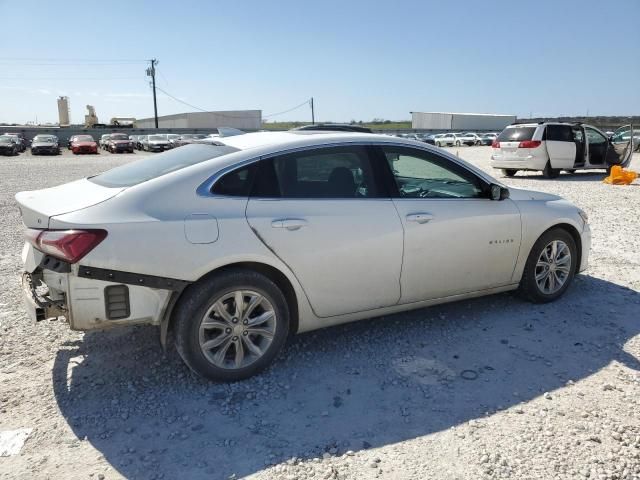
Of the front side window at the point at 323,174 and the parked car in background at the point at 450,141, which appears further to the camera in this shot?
the parked car in background at the point at 450,141

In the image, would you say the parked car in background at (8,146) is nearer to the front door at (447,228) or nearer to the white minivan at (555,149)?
the white minivan at (555,149)

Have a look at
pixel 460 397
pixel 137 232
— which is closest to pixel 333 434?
pixel 460 397

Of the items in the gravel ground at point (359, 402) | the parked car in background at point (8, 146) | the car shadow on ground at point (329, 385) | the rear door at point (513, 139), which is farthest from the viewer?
A: the parked car in background at point (8, 146)

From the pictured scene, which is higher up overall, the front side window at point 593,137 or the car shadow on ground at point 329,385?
the front side window at point 593,137

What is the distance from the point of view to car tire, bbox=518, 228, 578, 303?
4.61 meters

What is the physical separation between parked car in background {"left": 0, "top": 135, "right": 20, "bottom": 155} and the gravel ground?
130 ft

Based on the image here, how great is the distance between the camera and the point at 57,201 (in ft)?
10.8

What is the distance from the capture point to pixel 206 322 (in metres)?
3.24

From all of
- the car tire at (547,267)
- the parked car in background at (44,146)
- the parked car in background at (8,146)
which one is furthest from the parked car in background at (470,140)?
the car tire at (547,267)

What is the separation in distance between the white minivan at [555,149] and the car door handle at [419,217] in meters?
13.0

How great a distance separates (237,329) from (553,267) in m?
3.06

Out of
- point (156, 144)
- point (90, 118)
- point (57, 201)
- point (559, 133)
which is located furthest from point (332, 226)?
point (90, 118)

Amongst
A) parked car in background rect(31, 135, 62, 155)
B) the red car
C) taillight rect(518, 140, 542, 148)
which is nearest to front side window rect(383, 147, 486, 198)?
taillight rect(518, 140, 542, 148)

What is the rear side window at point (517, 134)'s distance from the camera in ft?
51.5
